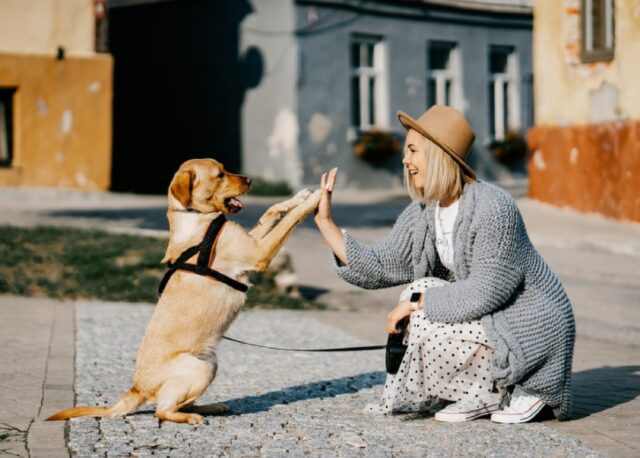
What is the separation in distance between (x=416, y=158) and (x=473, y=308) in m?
0.80

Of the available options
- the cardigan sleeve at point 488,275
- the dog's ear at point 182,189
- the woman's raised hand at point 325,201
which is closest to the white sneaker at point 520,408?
the cardigan sleeve at point 488,275

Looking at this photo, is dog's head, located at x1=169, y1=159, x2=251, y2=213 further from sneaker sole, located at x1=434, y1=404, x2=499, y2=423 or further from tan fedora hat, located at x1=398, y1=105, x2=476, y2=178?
sneaker sole, located at x1=434, y1=404, x2=499, y2=423

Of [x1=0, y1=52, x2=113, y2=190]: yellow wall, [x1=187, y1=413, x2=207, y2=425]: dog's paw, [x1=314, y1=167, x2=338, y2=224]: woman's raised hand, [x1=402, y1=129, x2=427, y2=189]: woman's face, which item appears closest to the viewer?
[x1=187, y1=413, x2=207, y2=425]: dog's paw

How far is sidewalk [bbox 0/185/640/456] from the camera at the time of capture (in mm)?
5262

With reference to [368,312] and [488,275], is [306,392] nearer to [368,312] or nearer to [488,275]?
[488,275]

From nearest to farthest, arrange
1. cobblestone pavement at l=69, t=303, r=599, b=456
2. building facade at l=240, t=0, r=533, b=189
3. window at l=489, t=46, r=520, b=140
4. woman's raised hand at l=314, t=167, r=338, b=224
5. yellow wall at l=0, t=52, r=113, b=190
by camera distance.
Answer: cobblestone pavement at l=69, t=303, r=599, b=456 < woman's raised hand at l=314, t=167, r=338, b=224 < yellow wall at l=0, t=52, r=113, b=190 < building facade at l=240, t=0, r=533, b=189 < window at l=489, t=46, r=520, b=140

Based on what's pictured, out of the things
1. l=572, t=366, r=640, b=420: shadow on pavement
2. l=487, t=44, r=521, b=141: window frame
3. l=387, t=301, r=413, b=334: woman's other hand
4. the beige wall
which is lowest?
l=572, t=366, r=640, b=420: shadow on pavement

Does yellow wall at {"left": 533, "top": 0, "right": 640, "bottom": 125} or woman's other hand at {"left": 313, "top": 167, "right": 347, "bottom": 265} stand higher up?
yellow wall at {"left": 533, "top": 0, "right": 640, "bottom": 125}

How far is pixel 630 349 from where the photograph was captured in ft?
25.5

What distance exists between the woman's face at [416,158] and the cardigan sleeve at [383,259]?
0.30 metres

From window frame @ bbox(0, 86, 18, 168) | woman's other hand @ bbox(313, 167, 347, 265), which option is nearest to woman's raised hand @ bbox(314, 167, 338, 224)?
woman's other hand @ bbox(313, 167, 347, 265)

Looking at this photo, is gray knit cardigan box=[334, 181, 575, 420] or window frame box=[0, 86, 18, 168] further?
window frame box=[0, 86, 18, 168]

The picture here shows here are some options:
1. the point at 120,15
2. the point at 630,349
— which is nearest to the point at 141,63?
the point at 120,15

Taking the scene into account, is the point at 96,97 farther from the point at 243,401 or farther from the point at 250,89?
the point at 243,401
